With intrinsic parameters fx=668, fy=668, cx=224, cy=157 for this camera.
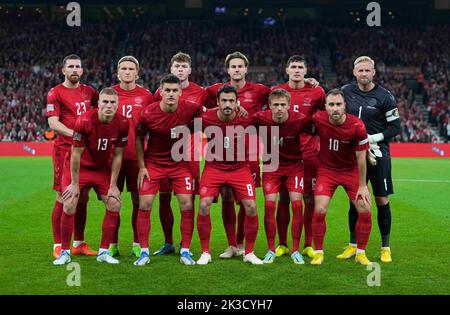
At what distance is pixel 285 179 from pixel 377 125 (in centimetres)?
124

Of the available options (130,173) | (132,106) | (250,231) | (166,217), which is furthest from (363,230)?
(132,106)

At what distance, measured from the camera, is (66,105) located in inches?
312

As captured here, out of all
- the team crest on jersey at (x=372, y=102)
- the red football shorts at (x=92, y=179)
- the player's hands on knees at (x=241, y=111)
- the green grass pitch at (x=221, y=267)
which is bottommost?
the green grass pitch at (x=221, y=267)

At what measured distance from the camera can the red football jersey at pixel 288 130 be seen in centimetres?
753

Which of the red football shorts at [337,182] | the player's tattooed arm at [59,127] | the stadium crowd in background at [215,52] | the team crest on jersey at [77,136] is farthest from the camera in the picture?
the stadium crowd in background at [215,52]

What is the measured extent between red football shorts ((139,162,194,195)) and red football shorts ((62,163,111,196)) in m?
0.45

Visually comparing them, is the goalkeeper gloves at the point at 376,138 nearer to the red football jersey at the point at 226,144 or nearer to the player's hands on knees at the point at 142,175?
the red football jersey at the point at 226,144

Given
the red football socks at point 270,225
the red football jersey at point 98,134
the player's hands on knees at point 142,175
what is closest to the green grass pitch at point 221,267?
the red football socks at point 270,225

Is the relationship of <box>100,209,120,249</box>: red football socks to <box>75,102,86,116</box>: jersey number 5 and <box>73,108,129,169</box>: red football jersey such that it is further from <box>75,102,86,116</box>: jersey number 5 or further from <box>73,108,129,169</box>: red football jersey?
<box>75,102,86,116</box>: jersey number 5

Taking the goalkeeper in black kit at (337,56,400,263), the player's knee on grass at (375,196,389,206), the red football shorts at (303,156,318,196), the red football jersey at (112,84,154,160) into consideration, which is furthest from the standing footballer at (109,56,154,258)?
the player's knee on grass at (375,196,389,206)

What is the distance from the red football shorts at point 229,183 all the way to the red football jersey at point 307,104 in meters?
0.92

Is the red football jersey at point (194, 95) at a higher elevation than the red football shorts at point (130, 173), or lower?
higher

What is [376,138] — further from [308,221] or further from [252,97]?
[252,97]
